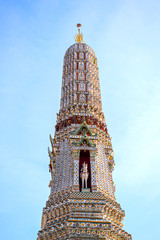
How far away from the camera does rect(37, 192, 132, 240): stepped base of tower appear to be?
54.6 feet

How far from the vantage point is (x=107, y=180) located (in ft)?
68.1

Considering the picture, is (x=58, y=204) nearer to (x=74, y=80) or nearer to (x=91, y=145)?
(x=91, y=145)

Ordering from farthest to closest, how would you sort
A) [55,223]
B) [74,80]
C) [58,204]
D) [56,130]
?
[74,80], [56,130], [58,204], [55,223]

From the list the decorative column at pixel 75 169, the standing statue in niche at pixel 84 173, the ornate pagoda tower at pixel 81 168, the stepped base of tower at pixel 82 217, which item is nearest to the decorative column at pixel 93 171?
the ornate pagoda tower at pixel 81 168

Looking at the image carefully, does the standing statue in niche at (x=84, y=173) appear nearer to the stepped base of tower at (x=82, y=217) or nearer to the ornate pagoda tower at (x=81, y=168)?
the ornate pagoda tower at (x=81, y=168)

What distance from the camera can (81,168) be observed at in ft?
67.3

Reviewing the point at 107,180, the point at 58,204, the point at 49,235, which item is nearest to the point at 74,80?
the point at 107,180

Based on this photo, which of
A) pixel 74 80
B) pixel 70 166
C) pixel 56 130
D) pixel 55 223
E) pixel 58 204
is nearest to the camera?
pixel 55 223

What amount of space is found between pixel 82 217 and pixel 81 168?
3.69 meters

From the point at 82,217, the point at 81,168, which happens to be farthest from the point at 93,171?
the point at 82,217

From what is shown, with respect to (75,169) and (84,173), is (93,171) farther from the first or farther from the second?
(75,169)

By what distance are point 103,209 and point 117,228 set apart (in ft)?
3.79

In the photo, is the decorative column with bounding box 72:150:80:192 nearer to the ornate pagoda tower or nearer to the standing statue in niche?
the ornate pagoda tower

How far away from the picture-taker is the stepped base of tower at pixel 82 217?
16656 millimetres
